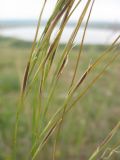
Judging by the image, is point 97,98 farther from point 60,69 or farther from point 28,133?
point 60,69

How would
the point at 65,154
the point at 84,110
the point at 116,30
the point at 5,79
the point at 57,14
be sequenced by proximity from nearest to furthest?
the point at 57,14 < the point at 116,30 < the point at 65,154 < the point at 84,110 < the point at 5,79

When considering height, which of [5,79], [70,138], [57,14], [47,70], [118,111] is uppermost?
[57,14]

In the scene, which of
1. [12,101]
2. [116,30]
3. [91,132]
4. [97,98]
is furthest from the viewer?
[12,101]

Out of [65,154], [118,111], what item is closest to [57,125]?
[65,154]

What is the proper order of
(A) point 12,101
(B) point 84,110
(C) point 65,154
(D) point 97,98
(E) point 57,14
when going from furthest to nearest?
(A) point 12,101, (D) point 97,98, (B) point 84,110, (C) point 65,154, (E) point 57,14

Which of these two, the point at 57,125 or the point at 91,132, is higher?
the point at 57,125

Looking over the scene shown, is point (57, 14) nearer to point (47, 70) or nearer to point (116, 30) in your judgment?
point (47, 70)

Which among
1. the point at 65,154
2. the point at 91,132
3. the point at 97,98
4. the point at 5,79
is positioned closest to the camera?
the point at 65,154

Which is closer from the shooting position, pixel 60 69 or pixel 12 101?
pixel 60 69

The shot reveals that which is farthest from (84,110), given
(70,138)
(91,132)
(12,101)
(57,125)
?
(57,125)
